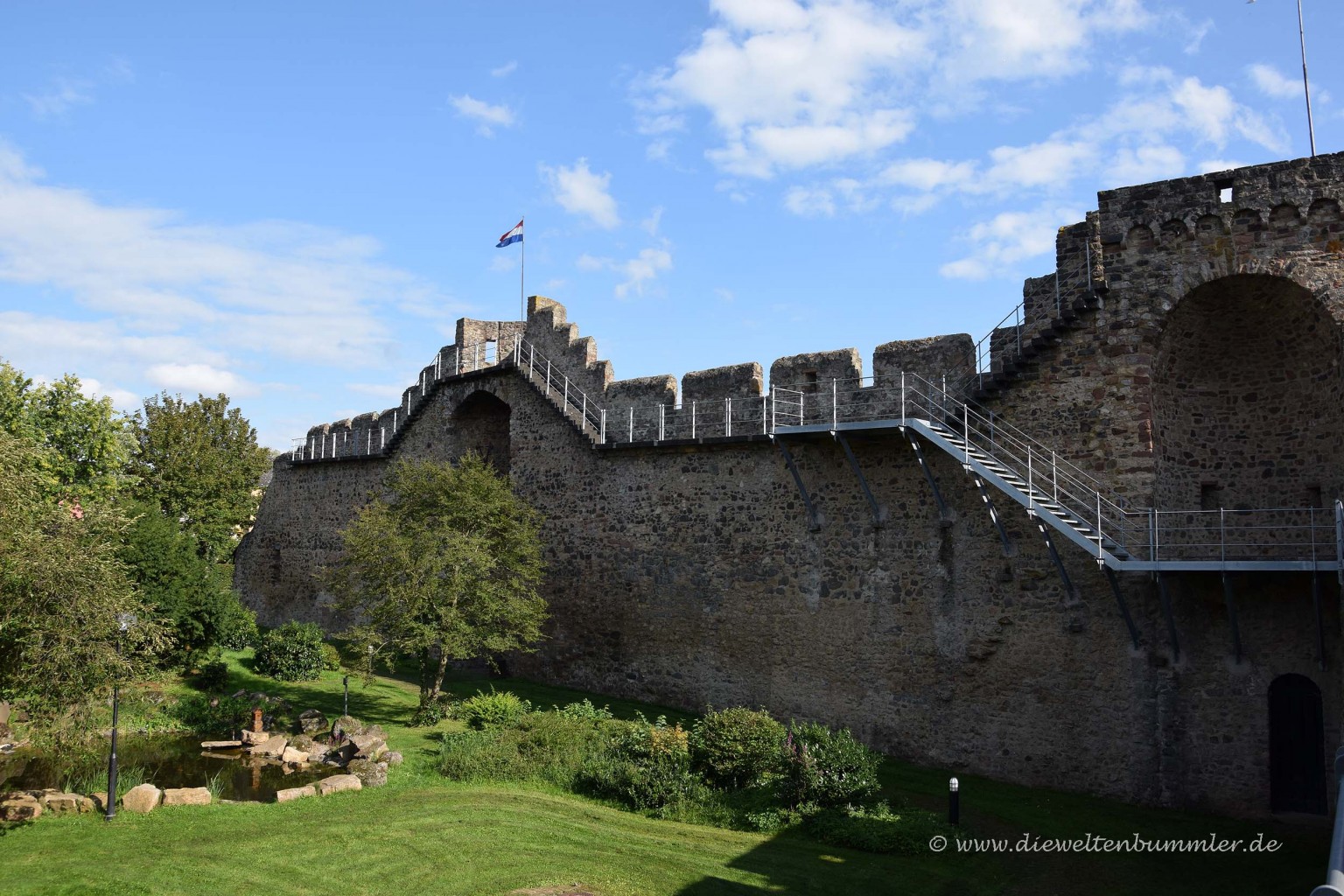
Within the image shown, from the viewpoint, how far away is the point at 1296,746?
46.1 ft

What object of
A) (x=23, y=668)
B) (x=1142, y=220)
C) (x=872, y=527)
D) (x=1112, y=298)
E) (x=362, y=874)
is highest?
(x=1142, y=220)

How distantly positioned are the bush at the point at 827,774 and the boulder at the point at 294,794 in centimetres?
693

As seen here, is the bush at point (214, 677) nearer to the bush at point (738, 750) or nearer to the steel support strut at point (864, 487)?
the bush at point (738, 750)

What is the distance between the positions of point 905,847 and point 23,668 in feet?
36.2

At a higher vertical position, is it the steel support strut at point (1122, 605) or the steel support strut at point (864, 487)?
the steel support strut at point (864, 487)

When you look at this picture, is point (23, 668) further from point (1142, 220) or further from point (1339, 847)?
point (1142, 220)

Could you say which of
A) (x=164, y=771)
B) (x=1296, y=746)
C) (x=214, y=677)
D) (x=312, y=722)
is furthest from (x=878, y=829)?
(x=214, y=677)

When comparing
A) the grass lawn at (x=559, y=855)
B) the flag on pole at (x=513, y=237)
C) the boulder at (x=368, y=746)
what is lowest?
the grass lawn at (x=559, y=855)

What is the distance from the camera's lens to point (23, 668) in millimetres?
11953

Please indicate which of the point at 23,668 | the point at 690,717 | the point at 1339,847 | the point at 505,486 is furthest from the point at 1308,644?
the point at 23,668

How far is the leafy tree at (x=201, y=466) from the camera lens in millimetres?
31781

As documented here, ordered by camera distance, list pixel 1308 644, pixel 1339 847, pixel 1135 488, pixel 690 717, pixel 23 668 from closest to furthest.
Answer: pixel 1339 847 < pixel 23 668 < pixel 1308 644 < pixel 1135 488 < pixel 690 717

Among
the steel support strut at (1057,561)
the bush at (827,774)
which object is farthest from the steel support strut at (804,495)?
the bush at (827,774)

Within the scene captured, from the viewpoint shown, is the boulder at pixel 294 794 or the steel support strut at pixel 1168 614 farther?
the boulder at pixel 294 794
